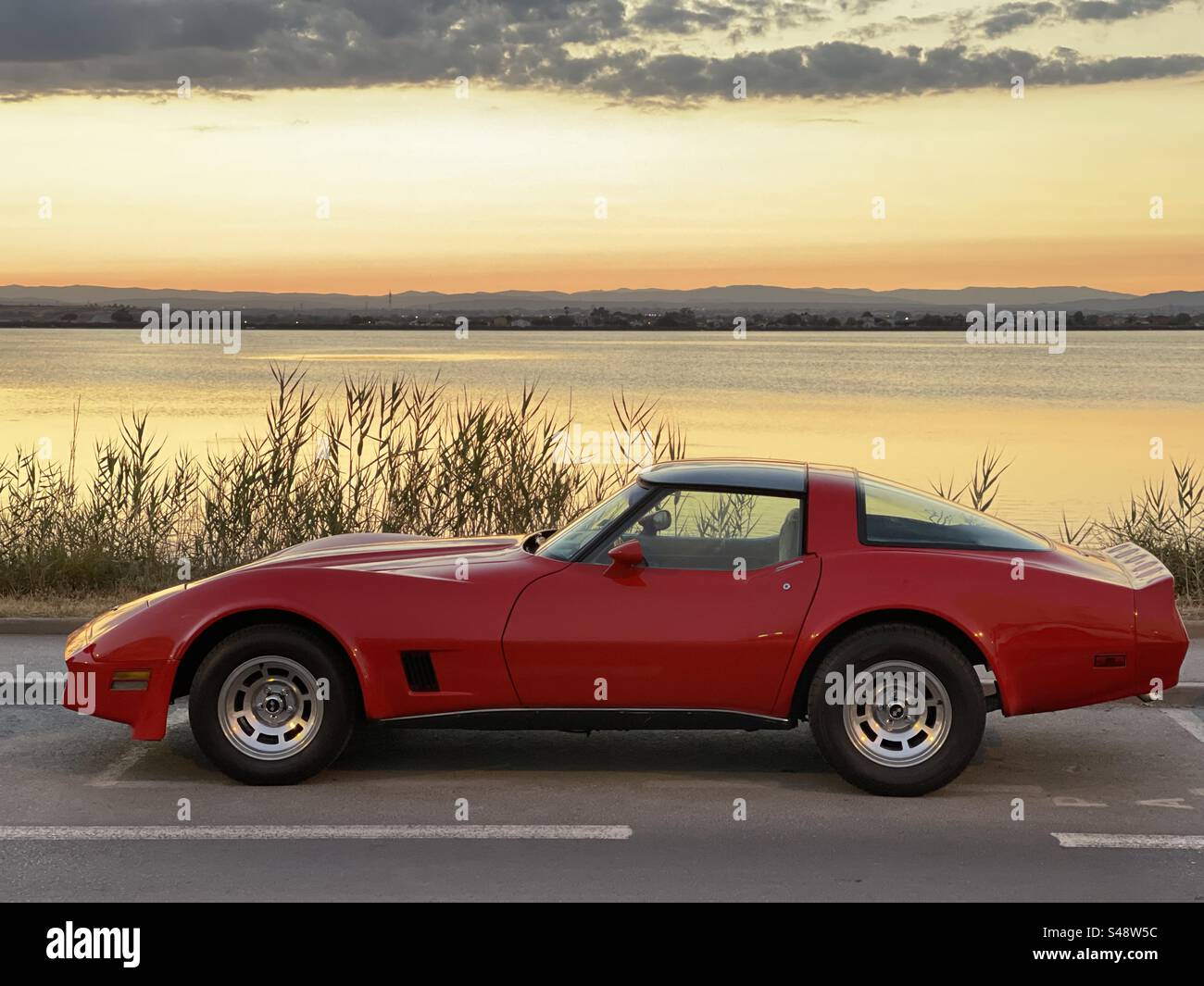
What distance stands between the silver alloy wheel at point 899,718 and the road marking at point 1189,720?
200cm

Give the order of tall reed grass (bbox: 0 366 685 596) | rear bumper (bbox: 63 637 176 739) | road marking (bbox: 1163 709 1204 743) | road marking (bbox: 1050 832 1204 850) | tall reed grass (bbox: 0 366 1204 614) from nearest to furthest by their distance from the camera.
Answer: road marking (bbox: 1050 832 1204 850) < rear bumper (bbox: 63 637 176 739) < road marking (bbox: 1163 709 1204 743) < tall reed grass (bbox: 0 366 1204 614) < tall reed grass (bbox: 0 366 685 596)

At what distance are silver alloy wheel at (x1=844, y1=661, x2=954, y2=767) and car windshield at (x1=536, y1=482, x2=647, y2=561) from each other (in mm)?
1305

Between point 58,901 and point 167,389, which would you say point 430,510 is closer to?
point 58,901

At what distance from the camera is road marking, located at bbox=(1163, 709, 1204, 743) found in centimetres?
801

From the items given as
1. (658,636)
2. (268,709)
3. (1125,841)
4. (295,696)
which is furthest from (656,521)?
(1125,841)

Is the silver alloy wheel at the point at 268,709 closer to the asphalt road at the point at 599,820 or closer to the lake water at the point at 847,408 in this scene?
the asphalt road at the point at 599,820

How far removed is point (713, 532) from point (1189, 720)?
312 cm

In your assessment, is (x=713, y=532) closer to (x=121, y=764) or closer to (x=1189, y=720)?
(x=121, y=764)

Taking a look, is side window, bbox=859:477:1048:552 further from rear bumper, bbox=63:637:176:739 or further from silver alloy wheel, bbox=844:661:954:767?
rear bumper, bbox=63:637:176:739

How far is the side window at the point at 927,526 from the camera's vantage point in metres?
6.91

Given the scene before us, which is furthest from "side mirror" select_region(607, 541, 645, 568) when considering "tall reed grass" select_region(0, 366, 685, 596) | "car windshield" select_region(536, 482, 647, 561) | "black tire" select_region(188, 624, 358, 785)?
"tall reed grass" select_region(0, 366, 685, 596)

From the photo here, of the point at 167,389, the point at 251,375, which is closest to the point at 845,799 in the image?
the point at 167,389

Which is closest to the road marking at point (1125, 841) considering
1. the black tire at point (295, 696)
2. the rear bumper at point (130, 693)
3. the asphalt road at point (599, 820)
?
the asphalt road at point (599, 820)

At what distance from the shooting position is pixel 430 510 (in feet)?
46.3
